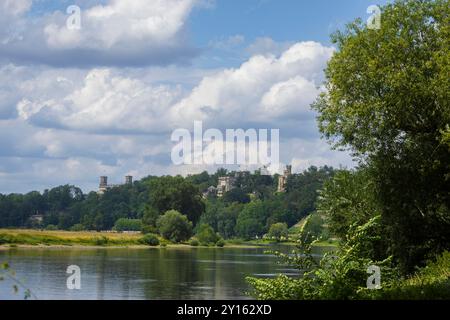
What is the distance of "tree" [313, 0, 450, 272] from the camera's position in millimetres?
35781

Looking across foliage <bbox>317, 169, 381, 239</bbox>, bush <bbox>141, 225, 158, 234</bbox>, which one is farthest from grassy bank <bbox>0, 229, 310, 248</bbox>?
foliage <bbox>317, 169, 381, 239</bbox>

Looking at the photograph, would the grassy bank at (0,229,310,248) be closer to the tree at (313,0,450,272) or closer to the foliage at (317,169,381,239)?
the foliage at (317,169,381,239)

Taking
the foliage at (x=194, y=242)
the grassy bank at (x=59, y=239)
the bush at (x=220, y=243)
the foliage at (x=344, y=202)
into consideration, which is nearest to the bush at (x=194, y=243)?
the foliage at (x=194, y=242)

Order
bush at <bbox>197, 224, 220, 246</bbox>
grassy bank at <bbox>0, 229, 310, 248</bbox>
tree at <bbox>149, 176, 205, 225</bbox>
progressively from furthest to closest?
tree at <bbox>149, 176, 205, 225</bbox>, bush at <bbox>197, 224, 220, 246</bbox>, grassy bank at <bbox>0, 229, 310, 248</bbox>

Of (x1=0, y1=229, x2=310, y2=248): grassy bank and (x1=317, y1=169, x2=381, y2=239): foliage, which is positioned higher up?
(x1=317, y1=169, x2=381, y2=239): foliage

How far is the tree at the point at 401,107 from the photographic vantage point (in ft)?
117

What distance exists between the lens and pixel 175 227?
504ft

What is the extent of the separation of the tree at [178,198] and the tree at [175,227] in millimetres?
19348

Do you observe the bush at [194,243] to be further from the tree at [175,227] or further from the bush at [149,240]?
the bush at [149,240]

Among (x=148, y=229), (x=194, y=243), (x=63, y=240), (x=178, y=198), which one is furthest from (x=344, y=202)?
(x=178, y=198)

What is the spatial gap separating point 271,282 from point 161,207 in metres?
154

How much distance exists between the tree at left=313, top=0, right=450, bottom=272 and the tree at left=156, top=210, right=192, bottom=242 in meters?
114
